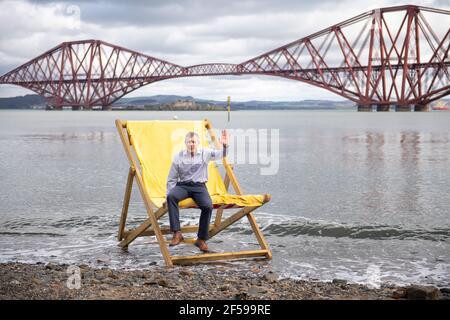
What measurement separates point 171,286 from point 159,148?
184cm

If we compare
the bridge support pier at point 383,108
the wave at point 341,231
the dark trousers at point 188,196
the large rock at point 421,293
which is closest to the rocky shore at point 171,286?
the large rock at point 421,293

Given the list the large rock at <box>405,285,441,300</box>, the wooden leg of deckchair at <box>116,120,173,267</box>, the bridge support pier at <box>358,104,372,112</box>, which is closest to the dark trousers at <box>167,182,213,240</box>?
the wooden leg of deckchair at <box>116,120,173,267</box>

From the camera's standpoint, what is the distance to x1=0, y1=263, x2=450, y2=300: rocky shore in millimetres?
3992

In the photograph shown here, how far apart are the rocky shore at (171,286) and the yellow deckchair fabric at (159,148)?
0.99 metres

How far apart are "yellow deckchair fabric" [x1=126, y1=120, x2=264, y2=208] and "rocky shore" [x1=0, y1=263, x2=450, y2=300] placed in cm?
99

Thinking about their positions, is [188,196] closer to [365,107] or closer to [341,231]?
[341,231]

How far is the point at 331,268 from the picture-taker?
5066 millimetres

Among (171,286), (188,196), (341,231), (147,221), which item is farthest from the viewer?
(341,231)

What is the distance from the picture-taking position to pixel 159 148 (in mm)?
5855

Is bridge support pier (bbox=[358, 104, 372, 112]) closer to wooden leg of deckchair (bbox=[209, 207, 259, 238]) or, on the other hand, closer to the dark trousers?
wooden leg of deckchair (bbox=[209, 207, 259, 238])

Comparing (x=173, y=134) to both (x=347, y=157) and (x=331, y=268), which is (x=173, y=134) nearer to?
(x=331, y=268)

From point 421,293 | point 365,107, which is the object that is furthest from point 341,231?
point 365,107

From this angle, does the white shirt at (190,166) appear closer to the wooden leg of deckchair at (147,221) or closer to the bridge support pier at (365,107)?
the wooden leg of deckchair at (147,221)

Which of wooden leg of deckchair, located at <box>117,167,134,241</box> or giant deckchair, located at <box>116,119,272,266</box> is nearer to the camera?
giant deckchair, located at <box>116,119,272,266</box>
